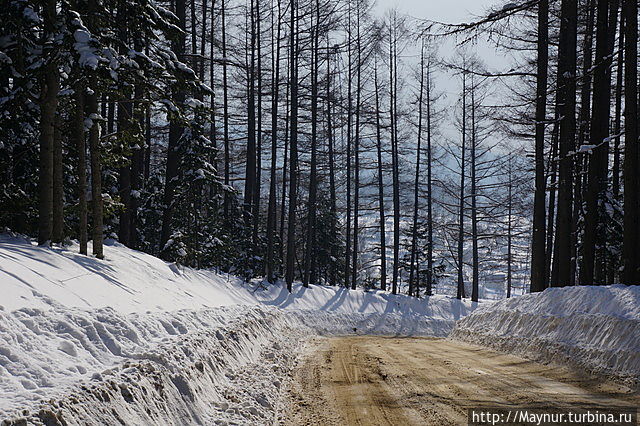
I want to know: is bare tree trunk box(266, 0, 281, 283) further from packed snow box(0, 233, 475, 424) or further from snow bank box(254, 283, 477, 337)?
packed snow box(0, 233, 475, 424)

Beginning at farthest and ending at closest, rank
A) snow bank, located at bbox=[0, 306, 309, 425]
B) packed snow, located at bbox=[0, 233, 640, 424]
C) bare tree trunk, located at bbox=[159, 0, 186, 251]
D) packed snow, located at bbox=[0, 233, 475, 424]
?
bare tree trunk, located at bbox=[159, 0, 186, 251], packed snow, located at bbox=[0, 233, 640, 424], packed snow, located at bbox=[0, 233, 475, 424], snow bank, located at bbox=[0, 306, 309, 425]

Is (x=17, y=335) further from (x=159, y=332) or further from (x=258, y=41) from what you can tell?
(x=258, y=41)

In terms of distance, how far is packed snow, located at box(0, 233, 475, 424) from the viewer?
4.58 m

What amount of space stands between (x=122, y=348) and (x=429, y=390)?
4410 mm

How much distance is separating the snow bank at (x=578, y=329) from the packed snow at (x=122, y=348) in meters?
5.11

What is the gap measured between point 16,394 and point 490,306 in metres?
13.1

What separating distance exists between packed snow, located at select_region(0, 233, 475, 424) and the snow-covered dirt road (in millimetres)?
713

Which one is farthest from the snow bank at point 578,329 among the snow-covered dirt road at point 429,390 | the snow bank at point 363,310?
the snow bank at point 363,310

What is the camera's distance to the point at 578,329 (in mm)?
9648

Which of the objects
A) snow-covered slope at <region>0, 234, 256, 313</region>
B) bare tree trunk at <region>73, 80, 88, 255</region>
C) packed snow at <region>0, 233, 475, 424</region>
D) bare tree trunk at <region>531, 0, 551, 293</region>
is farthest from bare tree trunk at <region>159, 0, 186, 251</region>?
bare tree trunk at <region>531, 0, 551, 293</region>

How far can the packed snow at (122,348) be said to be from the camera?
15.0 feet

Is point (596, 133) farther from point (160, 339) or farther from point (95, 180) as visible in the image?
point (95, 180)

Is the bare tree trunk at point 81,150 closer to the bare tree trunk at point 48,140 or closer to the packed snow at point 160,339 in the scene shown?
the bare tree trunk at point 48,140

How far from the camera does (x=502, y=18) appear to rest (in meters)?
10.5
